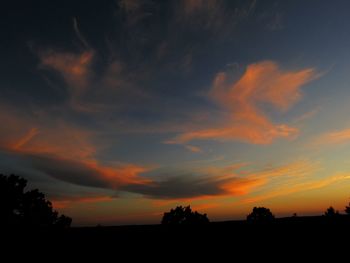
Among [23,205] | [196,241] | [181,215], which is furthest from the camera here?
[181,215]

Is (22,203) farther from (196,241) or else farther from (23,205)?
(196,241)

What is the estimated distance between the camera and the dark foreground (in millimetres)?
9602

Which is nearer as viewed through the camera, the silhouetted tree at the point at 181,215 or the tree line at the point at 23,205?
the tree line at the point at 23,205

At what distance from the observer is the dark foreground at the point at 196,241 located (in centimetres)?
960

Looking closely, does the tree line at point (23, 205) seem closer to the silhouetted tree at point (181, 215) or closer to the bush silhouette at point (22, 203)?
the bush silhouette at point (22, 203)

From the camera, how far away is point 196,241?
33.6 ft

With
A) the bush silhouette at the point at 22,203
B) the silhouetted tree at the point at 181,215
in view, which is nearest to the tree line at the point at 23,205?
the bush silhouette at the point at 22,203

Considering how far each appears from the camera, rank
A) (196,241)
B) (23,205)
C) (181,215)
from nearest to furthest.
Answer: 1. (196,241)
2. (23,205)
3. (181,215)

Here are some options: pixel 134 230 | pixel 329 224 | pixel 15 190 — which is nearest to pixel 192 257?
pixel 134 230

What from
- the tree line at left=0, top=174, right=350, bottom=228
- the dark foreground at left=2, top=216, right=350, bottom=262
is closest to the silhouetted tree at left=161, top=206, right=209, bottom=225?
the tree line at left=0, top=174, right=350, bottom=228

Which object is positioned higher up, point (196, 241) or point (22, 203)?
point (22, 203)

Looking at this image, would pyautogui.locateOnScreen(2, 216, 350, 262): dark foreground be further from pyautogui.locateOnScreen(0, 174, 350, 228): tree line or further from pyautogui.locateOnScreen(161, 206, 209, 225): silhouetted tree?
pyautogui.locateOnScreen(161, 206, 209, 225): silhouetted tree

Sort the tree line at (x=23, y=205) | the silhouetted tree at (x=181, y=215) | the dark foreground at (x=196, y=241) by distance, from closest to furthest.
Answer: the dark foreground at (x=196, y=241) → the tree line at (x=23, y=205) → the silhouetted tree at (x=181, y=215)

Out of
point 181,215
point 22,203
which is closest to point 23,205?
point 22,203
